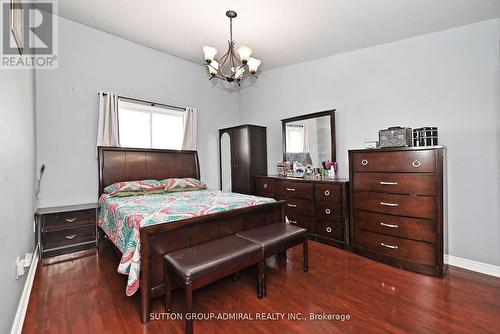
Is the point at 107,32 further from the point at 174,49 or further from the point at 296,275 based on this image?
the point at 296,275

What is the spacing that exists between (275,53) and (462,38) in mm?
2305

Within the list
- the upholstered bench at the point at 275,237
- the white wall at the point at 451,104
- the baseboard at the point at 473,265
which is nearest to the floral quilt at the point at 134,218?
the upholstered bench at the point at 275,237

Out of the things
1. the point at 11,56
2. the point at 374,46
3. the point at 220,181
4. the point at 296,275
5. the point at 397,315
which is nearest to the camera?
the point at 11,56

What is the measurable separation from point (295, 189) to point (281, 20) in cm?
225

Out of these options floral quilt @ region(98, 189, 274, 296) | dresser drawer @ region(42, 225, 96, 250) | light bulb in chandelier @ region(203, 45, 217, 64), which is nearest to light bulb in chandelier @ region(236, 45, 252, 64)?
light bulb in chandelier @ region(203, 45, 217, 64)

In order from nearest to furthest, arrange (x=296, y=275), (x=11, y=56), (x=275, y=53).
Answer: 1. (x=11, y=56)
2. (x=296, y=275)
3. (x=275, y=53)

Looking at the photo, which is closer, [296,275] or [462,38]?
[296,275]

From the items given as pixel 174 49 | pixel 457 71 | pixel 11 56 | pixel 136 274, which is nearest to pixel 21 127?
pixel 11 56

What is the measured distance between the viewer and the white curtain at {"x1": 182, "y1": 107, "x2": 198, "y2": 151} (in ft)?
13.5

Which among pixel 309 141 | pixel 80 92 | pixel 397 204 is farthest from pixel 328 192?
pixel 80 92

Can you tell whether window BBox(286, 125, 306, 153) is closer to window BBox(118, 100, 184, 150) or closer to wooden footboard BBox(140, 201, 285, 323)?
wooden footboard BBox(140, 201, 285, 323)

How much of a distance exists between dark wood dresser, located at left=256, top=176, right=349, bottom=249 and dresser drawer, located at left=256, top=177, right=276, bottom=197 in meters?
0.11

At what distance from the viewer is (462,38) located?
2.53 m

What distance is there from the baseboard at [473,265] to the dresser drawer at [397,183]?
0.96 meters
